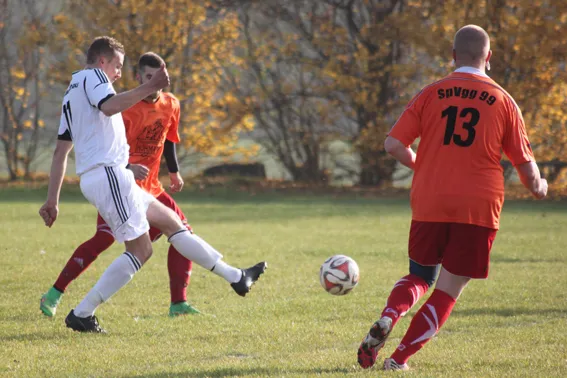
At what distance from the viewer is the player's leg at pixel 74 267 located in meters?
6.76

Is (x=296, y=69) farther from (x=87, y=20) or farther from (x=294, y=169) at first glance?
(x=87, y=20)

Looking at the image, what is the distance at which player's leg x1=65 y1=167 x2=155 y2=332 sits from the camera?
5.76 metres

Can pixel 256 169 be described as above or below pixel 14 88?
below

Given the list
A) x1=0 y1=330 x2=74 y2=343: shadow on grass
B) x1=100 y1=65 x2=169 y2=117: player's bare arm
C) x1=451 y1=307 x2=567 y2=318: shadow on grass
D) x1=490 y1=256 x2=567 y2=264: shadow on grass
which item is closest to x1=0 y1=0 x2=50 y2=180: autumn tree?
x1=490 y1=256 x2=567 y2=264: shadow on grass

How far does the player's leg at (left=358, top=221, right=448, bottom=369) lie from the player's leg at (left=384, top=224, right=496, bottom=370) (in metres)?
0.07

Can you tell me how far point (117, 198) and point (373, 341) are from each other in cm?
201

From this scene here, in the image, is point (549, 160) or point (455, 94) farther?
point (549, 160)

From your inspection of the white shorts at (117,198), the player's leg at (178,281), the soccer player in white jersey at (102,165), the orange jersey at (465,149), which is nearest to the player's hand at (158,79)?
the soccer player in white jersey at (102,165)

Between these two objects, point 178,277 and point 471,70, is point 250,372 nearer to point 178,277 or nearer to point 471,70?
point 471,70

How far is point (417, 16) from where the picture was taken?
19.8m

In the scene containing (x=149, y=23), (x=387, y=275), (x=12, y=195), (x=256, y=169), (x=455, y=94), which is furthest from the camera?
(x=256, y=169)

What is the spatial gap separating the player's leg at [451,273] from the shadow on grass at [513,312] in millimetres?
2216

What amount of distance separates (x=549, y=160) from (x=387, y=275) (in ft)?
38.0

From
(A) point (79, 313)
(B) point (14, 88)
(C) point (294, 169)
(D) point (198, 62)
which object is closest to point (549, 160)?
(C) point (294, 169)
